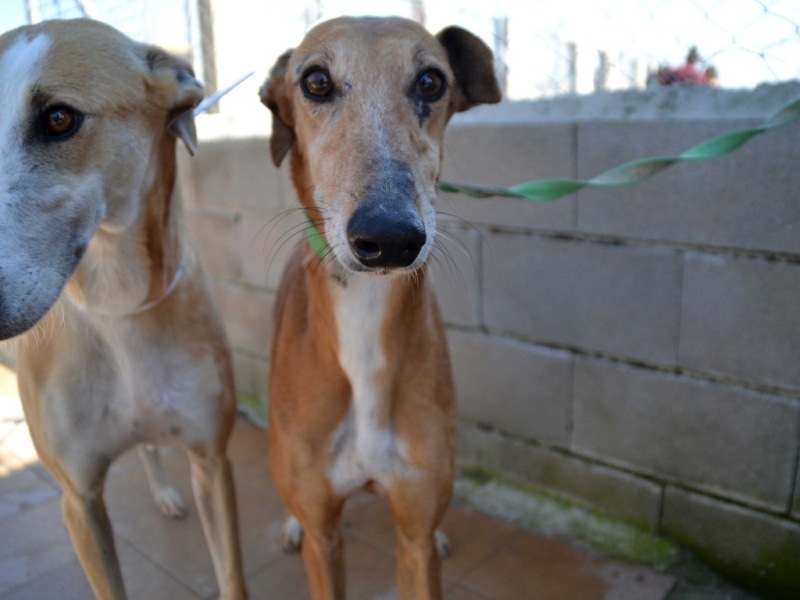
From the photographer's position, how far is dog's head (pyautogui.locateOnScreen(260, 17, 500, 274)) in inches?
54.6

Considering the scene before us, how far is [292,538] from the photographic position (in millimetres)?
2758

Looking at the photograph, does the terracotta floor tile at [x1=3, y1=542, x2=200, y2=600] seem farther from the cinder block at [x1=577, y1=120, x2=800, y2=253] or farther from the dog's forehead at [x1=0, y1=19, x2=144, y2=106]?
the cinder block at [x1=577, y1=120, x2=800, y2=253]

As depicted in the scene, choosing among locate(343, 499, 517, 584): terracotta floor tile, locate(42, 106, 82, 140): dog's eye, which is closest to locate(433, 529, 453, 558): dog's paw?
locate(343, 499, 517, 584): terracotta floor tile

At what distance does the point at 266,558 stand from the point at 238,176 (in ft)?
6.65

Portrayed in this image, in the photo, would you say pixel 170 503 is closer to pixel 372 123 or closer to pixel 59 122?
pixel 59 122

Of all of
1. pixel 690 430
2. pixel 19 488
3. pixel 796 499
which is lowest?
pixel 19 488

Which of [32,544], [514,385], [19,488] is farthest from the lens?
[19,488]

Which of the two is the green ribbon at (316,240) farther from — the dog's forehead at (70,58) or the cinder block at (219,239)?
the cinder block at (219,239)

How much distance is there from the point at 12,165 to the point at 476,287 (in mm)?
1891

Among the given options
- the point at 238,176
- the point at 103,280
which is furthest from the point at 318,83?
the point at 238,176

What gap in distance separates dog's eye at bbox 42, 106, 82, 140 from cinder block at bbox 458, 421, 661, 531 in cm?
214

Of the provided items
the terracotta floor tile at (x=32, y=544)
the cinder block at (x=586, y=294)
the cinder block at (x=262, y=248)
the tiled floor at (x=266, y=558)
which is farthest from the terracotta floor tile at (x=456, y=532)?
the cinder block at (x=262, y=248)

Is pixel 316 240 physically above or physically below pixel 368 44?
below

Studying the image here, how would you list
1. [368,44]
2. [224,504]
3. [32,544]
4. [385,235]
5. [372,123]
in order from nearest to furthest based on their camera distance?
[385,235], [372,123], [368,44], [224,504], [32,544]
